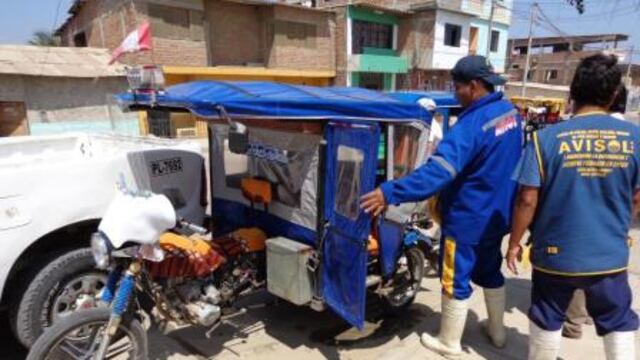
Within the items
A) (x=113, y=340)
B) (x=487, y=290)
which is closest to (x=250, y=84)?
(x=113, y=340)

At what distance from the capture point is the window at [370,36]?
27094 mm

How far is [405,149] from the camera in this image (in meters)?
4.28

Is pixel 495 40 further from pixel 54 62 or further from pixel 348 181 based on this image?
pixel 348 181

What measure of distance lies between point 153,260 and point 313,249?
1144 mm

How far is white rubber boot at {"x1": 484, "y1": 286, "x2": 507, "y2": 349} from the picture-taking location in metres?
3.35

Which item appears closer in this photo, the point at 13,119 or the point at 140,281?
the point at 140,281

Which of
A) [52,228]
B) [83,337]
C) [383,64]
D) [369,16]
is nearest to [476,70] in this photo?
[83,337]

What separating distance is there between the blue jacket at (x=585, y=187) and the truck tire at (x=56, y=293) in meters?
3.04

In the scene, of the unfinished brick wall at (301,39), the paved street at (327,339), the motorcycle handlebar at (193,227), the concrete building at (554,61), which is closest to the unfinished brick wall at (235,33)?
the unfinished brick wall at (301,39)

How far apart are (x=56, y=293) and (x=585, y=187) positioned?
3.47m

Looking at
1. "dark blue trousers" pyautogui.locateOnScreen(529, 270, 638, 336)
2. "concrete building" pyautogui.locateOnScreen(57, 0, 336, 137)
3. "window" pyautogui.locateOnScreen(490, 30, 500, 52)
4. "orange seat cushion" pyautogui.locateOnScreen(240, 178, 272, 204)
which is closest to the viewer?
"dark blue trousers" pyautogui.locateOnScreen(529, 270, 638, 336)

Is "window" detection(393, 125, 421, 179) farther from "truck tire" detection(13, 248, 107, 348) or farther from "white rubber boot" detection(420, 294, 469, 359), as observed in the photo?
"truck tire" detection(13, 248, 107, 348)

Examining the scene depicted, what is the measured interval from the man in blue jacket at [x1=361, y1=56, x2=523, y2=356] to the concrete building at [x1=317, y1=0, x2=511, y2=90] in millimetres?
23733

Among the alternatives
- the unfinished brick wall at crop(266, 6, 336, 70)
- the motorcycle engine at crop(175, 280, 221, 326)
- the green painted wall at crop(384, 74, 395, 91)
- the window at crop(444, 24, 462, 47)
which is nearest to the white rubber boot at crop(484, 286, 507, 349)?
the motorcycle engine at crop(175, 280, 221, 326)
